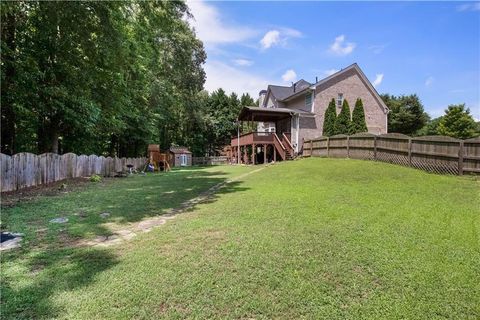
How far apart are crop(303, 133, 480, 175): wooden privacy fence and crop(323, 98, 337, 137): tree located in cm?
566

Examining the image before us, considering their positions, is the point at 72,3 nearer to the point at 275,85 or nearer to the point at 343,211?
the point at 343,211

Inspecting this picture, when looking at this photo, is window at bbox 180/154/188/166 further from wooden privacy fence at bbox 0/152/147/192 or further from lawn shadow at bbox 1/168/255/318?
lawn shadow at bbox 1/168/255/318

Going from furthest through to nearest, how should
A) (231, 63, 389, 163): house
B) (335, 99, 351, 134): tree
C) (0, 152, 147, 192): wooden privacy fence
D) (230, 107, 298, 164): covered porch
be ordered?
(335, 99, 351, 134): tree
(231, 63, 389, 163): house
(230, 107, 298, 164): covered porch
(0, 152, 147, 192): wooden privacy fence

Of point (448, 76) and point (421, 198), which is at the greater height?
point (448, 76)

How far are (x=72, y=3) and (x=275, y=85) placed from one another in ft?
75.2

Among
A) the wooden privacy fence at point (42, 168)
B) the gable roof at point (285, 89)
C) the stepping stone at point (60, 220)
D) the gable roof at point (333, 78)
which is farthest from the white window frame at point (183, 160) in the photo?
the stepping stone at point (60, 220)

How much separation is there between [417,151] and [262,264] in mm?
10400

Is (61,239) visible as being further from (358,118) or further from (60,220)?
(358,118)

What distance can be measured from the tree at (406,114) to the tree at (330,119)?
23.2 meters

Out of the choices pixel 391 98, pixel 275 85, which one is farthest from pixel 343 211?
pixel 391 98

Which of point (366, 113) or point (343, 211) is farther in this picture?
point (366, 113)

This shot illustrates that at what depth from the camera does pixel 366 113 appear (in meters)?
24.2

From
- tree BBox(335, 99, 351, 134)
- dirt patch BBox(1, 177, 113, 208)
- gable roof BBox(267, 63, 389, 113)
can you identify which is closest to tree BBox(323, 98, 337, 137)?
tree BBox(335, 99, 351, 134)

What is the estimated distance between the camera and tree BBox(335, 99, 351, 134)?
897 inches
